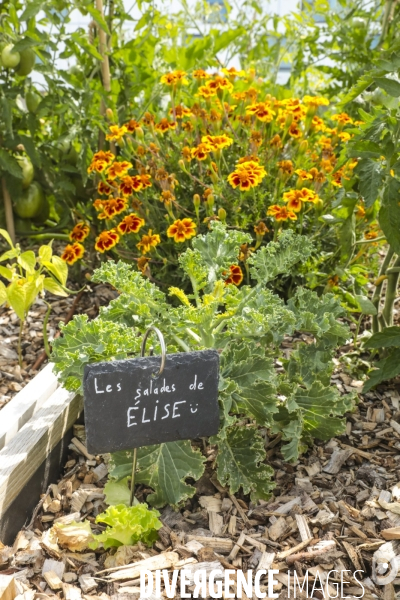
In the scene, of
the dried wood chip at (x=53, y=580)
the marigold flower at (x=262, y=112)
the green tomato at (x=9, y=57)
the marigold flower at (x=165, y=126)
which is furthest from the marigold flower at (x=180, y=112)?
the dried wood chip at (x=53, y=580)

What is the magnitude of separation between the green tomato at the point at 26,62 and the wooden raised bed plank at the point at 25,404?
1.17 metres

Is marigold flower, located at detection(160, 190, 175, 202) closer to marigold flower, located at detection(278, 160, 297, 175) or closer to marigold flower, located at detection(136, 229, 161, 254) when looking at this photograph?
marigold flower, located at detection(136, 229, 161, 254)

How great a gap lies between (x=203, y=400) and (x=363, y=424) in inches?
31.1

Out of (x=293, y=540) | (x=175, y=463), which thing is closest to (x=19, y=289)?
(x=175, y=463)

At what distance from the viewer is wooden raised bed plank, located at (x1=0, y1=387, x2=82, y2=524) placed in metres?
1.59

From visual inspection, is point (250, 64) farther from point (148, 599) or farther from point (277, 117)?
point (148, 599)

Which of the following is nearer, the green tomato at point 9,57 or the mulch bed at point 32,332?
the mulch bed at point 32,332

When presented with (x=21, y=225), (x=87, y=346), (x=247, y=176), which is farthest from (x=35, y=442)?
(x=21, y=225)

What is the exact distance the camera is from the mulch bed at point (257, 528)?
1.42 meters

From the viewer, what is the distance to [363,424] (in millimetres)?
1975

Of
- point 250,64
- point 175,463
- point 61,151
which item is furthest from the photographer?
point 250,64

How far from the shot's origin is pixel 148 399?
133cm

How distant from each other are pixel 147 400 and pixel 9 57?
1.56 metres

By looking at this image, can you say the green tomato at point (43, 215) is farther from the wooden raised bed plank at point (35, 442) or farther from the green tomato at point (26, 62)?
the wooden raised bed plank at point (35, 442)
